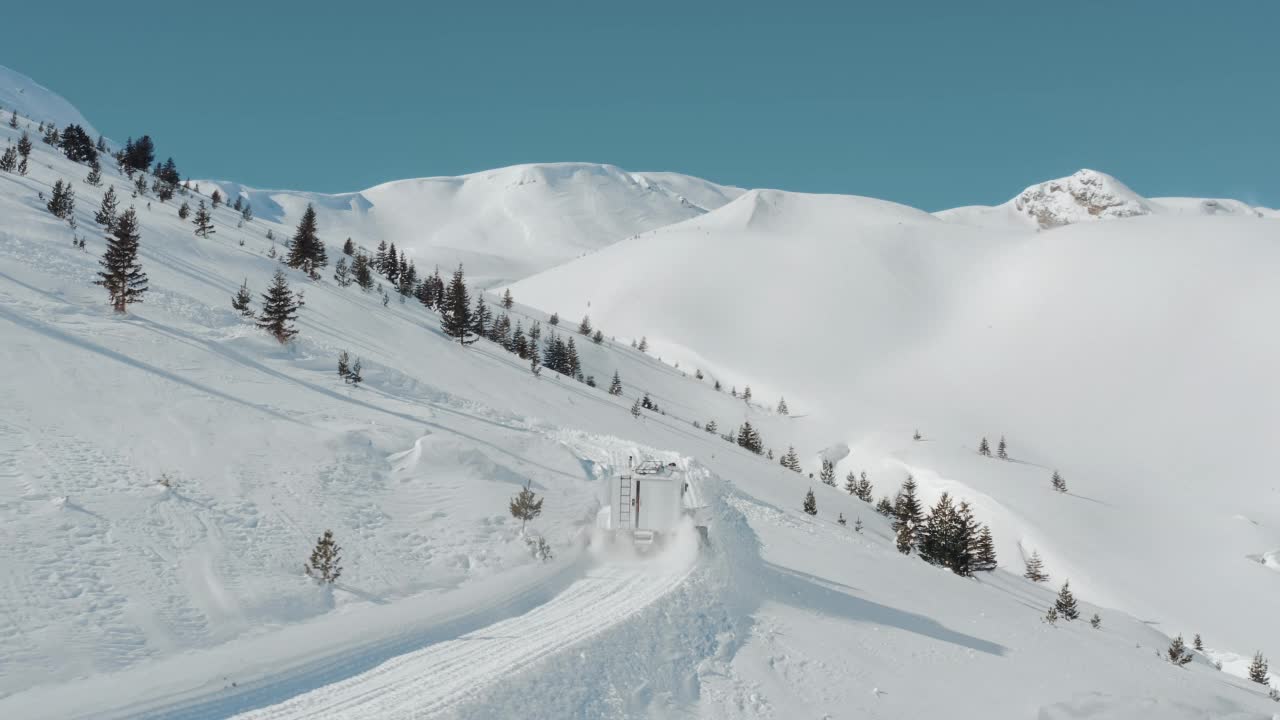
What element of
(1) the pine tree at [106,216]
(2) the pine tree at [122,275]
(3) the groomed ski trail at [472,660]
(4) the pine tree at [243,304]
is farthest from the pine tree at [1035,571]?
(1) the pine tree at [106,216]

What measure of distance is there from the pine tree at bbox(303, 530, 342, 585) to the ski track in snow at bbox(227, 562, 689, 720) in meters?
2.94

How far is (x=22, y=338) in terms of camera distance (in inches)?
734

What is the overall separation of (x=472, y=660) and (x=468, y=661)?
0.19ft

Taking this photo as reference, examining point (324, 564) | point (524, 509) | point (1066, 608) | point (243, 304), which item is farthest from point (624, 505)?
point (243, 304)

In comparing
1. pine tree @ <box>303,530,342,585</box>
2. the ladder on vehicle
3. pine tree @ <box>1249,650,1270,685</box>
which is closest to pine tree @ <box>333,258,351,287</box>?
the ladder on vehicle

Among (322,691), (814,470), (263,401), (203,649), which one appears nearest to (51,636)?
(203,649)

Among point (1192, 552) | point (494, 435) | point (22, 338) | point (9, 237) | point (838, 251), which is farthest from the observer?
point (838, 251)

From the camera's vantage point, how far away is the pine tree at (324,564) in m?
12.0

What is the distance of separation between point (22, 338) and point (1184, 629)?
54290mm

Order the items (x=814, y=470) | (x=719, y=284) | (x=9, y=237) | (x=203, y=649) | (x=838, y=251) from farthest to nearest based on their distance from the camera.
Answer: (x=838, y=251) < (x=719, y=284) < (x=814, y=470) < (x=9, y=237) < (x=203, y=649)

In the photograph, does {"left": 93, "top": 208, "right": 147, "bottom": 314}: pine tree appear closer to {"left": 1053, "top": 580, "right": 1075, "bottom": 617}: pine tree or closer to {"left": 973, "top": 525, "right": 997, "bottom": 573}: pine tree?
{"left": 1053, "top": 580, "right": 1075, "bottom": 617}: pine tree

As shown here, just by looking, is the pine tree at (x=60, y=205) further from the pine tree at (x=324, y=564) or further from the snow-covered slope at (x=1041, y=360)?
the snow-covered slope at (x=1041, y=360)

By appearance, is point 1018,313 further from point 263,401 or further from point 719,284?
point 263,401

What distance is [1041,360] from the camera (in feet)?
395
